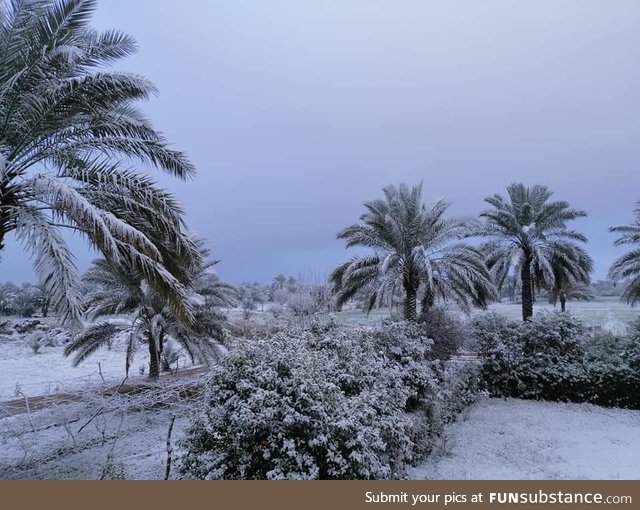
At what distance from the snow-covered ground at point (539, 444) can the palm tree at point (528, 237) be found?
7178mm

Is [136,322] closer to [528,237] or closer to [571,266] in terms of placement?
[528,237]

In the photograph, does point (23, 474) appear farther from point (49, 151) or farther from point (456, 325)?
point (456, 325)

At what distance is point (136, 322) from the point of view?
39.1 feet

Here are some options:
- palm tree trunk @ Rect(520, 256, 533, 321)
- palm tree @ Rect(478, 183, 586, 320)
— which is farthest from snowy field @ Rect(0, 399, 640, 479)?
palm tree @ Rect(478, 183, 586, 320)

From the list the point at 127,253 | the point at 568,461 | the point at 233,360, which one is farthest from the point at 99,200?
the point at 568,461

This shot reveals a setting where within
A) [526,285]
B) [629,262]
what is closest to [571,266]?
[526,285]

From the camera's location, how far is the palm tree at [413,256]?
1259 cm

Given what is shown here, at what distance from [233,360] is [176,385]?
3.54 m

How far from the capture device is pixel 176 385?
811 centimetres

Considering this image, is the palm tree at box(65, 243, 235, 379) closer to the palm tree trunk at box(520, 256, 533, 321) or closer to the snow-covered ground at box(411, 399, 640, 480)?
the snow-covered ground at box(411, 399, 640, 480)

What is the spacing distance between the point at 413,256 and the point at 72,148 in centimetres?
935

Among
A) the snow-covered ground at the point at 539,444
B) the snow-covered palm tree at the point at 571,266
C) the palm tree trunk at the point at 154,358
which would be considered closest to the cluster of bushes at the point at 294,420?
the snow-covered ground at the point at 539,444

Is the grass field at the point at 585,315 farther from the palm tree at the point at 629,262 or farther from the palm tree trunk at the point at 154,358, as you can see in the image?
the palm tree trunk at the point at 154,358

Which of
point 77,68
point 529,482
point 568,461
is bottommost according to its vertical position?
point 568,461
